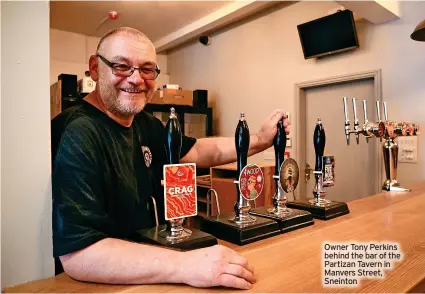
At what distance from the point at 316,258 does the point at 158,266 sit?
403 mm

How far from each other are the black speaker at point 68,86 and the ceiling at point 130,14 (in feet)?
2.93

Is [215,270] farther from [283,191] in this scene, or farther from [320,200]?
[320,200]

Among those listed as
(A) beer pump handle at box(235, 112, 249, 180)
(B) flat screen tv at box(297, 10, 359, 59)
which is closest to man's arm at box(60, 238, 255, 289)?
(A) beer pump handle at box(235, 112, 249, 180)

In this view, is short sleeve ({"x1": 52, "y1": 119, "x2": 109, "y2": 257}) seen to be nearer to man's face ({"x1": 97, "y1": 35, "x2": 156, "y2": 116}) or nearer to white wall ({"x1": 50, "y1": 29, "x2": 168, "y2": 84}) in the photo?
man's face ({"x1": 97, "y1": 35, "x2": 156, "y2": 116})

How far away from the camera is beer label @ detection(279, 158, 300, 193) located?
3.59 feet

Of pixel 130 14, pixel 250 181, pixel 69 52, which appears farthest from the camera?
pixel 69 52

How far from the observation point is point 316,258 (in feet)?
2.72

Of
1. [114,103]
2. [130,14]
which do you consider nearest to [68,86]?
[130,14]

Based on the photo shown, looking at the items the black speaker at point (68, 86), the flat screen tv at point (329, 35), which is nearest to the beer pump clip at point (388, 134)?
the flat screen tv at point (329, 35)

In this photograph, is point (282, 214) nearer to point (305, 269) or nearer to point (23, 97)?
point (305, 269)

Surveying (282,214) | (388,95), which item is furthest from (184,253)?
(388,95)

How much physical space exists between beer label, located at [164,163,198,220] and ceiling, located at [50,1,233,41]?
10.9 feet

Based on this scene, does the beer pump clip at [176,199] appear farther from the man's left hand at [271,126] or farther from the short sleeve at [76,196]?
the man's left hand at [271,126]

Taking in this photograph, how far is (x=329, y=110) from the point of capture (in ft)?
11.1
